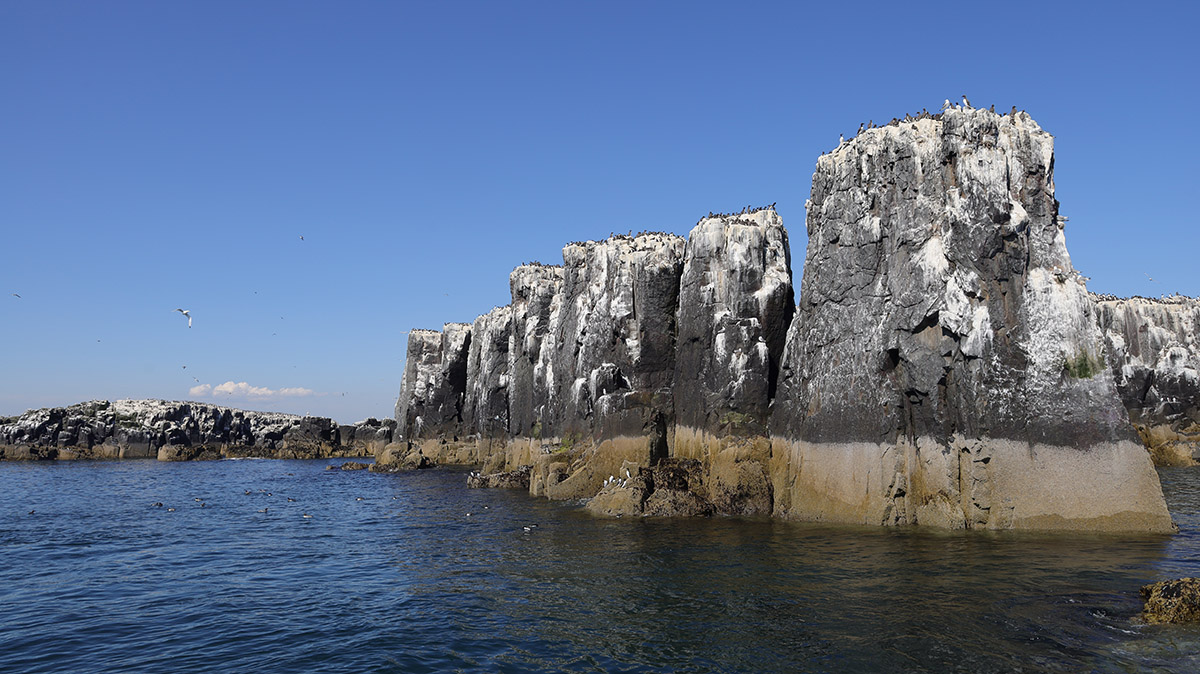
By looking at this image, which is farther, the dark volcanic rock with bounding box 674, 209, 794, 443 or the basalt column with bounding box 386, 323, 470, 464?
the basalt column with bounding box 386, 323, 470, 464

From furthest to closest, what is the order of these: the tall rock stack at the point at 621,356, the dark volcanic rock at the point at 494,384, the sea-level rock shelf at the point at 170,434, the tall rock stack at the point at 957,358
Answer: the sea-level rock shelf at the point at 170,434 < the dark volcanic rock at the point at 494,384 < the tall rock stack at the point at 621,356 < the tall rock stack at the point at 957,358

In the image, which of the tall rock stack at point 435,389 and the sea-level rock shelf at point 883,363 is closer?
the sea-level rock shelf at point 883,363

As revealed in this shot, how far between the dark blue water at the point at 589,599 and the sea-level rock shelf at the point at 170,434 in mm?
73982

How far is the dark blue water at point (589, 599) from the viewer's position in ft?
52.7

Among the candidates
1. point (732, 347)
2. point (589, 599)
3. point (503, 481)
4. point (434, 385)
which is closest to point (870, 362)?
point (732, 347)

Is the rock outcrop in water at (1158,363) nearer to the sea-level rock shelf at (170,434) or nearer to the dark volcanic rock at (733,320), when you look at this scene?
the dark volcanic rock at (733,320)

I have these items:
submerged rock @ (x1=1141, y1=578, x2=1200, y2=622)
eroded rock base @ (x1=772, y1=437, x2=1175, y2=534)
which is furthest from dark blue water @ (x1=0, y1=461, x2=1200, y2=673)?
eroded rock base @ (x1=772, y1=437, x2=1175, y2=534)

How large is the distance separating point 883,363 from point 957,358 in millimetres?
2893

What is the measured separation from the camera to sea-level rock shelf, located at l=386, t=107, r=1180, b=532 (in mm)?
27219

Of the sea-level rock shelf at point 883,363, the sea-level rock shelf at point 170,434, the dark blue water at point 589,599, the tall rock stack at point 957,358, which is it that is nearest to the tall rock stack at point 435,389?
the sea-level rock shelf at point 170,434

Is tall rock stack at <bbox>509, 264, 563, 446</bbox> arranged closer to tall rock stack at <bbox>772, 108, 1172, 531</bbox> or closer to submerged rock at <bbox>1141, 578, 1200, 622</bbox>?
tall rock stack at <bbox>772, 108, 1172, 531</bbox>

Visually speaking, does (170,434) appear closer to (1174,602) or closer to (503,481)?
(503,481)

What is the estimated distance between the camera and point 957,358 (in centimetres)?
2925

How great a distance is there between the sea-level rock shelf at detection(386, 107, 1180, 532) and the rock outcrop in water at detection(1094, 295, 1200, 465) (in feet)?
137
